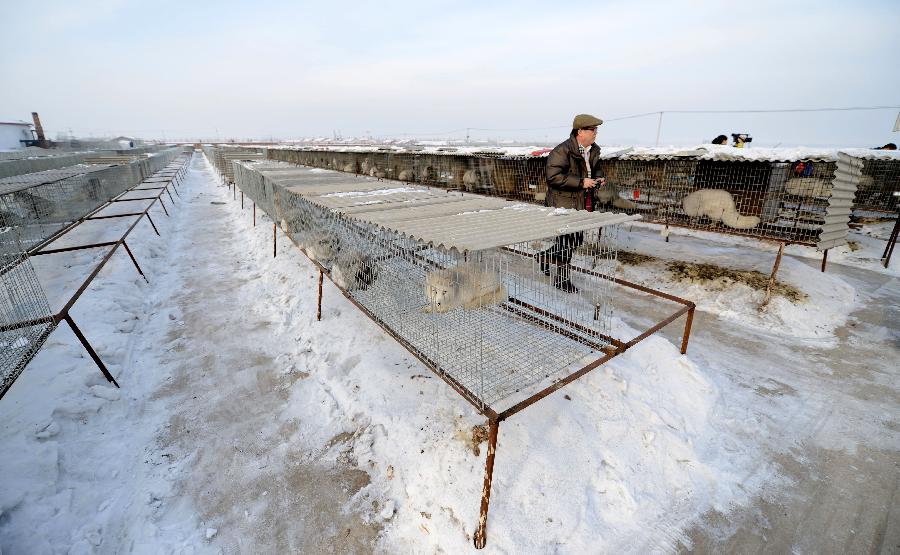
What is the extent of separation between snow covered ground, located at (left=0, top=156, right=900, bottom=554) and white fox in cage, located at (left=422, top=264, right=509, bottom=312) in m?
1.18

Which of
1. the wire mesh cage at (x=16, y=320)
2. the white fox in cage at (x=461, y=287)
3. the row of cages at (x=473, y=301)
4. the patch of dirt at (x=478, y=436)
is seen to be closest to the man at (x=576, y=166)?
the row of cages at (x=473, y=301)

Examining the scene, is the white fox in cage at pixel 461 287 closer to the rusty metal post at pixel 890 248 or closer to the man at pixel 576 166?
the man at pixel 576 166

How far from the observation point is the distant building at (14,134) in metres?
46.0

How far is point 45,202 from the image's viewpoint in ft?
25.0

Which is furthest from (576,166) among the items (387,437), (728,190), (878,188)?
(878,188)

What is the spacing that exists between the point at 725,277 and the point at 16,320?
11.4 metres

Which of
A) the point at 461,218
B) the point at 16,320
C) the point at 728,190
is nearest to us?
the point at 461,218

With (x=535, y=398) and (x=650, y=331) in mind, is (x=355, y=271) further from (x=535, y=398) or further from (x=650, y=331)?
(x=650, y=331)

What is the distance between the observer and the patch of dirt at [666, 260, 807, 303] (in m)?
6.99

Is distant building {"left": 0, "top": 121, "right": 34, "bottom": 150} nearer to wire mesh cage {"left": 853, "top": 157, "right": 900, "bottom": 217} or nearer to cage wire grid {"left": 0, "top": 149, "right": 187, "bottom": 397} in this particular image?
cage wire grid {"left": 0, "top": 149, "right": 187, "bottom": 397}

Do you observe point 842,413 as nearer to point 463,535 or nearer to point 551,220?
point 551,220

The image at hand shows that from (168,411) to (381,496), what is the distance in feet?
9.54

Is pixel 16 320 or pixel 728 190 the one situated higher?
pixel 728 190

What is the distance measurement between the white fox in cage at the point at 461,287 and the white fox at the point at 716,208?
681 cm
